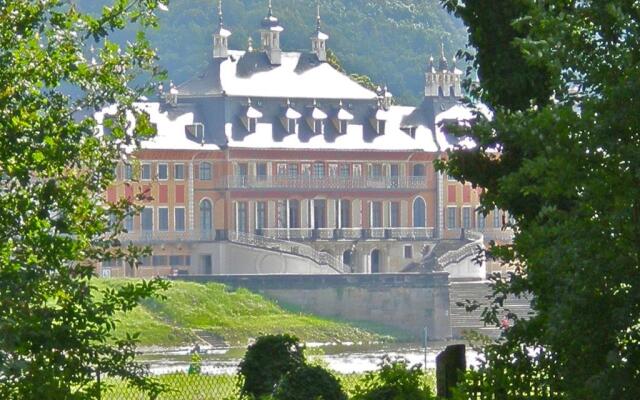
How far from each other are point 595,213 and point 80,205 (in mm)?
2636

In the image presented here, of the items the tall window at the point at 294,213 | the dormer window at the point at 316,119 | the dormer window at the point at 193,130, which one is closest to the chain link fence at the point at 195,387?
the dormer window at the point at 193,130

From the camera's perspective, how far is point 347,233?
211 feet

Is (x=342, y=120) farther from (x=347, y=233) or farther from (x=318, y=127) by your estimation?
(x=347, y=233)

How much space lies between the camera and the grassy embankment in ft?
152

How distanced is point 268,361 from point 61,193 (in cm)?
280

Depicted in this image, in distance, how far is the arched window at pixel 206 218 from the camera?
62.6 meters

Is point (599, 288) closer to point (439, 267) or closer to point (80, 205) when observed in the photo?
point (80, 205)

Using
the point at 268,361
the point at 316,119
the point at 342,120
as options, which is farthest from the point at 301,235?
the point at 268,361

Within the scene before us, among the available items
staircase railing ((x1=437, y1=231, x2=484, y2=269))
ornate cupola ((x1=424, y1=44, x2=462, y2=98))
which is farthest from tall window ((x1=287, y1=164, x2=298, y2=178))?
ornate cupola ((x1=424, y1=44, x2=462, y2=98))

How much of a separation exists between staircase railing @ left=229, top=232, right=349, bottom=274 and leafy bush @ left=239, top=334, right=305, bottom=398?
159 feet

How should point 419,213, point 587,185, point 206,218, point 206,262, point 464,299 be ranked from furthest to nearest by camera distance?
point 419,213
point 206,218
point 206,262
point 464,299
point 587,185

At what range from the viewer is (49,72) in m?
8.65

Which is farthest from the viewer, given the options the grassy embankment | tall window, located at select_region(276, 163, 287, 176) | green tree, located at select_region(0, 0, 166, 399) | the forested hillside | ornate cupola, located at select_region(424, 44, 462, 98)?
the forested hillside

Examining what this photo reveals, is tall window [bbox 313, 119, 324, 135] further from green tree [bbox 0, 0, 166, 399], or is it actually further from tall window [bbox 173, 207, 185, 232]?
green tree [bbox 0, 0, 166, 399]
